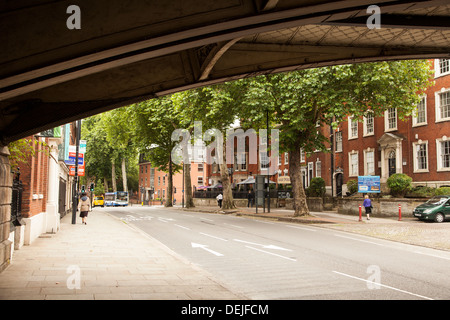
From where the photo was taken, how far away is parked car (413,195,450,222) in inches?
903

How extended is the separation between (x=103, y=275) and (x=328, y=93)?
1726 centimetres

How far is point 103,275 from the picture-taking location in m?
8.30

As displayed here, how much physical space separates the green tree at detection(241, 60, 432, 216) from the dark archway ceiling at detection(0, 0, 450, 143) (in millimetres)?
13523

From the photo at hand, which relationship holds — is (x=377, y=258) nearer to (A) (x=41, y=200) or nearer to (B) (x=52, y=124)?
(B) (x=52, y=124)

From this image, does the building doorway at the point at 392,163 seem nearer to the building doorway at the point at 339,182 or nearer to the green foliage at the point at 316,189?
the green foliage at the point at 316,189

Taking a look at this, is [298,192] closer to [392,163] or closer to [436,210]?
[436,210]

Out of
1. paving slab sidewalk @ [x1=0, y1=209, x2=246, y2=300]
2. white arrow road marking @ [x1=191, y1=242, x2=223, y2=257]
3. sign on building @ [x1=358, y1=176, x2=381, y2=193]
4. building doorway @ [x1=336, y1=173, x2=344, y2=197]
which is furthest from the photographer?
building doorway @ [x1=336, y1=173, x2=344, y2=197]

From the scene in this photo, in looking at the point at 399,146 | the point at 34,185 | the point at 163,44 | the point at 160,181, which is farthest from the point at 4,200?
the point at 160,181

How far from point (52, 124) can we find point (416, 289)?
7.45m

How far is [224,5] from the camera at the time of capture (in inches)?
191

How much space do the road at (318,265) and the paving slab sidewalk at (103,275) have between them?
688mm

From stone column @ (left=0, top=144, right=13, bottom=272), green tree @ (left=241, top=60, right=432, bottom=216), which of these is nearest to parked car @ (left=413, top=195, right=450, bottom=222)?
green tree @ (left=241, top=60, right=432, bottom=216)

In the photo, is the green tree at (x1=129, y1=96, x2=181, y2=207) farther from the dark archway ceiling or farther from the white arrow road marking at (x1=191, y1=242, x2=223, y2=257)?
the dark archway ceiling

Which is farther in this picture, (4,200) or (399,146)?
(399,146)
